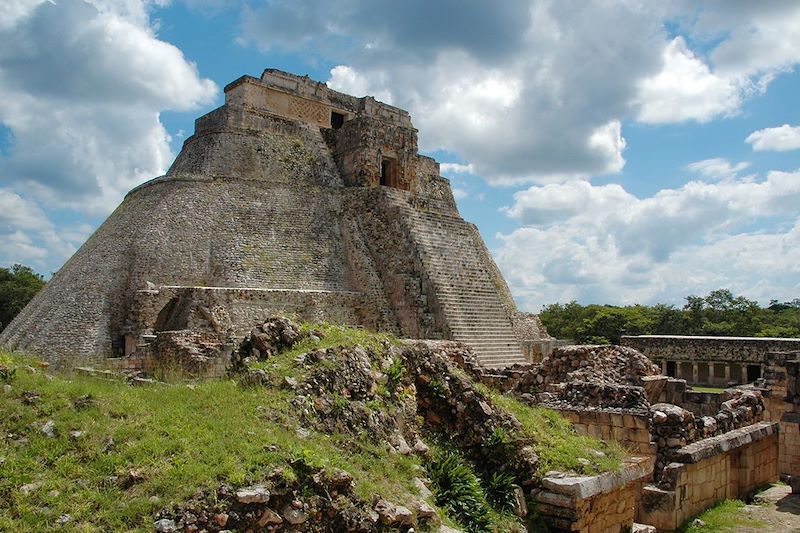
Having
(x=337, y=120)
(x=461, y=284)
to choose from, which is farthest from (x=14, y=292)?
(x=461, y=284)

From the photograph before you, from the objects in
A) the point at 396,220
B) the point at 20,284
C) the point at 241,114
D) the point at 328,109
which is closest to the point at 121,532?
the point at 396,220

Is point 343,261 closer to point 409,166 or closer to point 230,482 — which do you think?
point 409,166

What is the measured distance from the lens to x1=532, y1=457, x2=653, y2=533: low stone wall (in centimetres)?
537

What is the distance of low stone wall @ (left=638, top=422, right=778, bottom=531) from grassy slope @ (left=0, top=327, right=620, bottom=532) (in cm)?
252

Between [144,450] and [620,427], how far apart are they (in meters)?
5.99

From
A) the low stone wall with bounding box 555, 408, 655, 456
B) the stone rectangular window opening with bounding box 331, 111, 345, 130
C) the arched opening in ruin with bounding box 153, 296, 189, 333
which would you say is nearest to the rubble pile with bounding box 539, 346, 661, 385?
the low stone wall with bounding box 555, 408, 655, 456

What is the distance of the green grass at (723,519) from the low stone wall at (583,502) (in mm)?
2055

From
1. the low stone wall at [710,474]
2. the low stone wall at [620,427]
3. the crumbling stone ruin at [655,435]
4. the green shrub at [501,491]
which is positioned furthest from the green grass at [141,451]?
the low stone wall at [620,427]

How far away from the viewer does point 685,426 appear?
8.14 m

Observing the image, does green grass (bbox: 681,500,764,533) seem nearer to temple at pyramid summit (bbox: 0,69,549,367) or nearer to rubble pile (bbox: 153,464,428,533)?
rubble pile (bbox: 153,464,428,533)

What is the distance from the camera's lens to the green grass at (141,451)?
3785 millimetres

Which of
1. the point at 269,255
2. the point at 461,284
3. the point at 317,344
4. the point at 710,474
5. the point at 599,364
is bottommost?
the point at 710,474

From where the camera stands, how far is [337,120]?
27516 millimetres

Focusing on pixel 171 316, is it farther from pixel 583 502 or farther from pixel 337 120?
pixel 337 120
